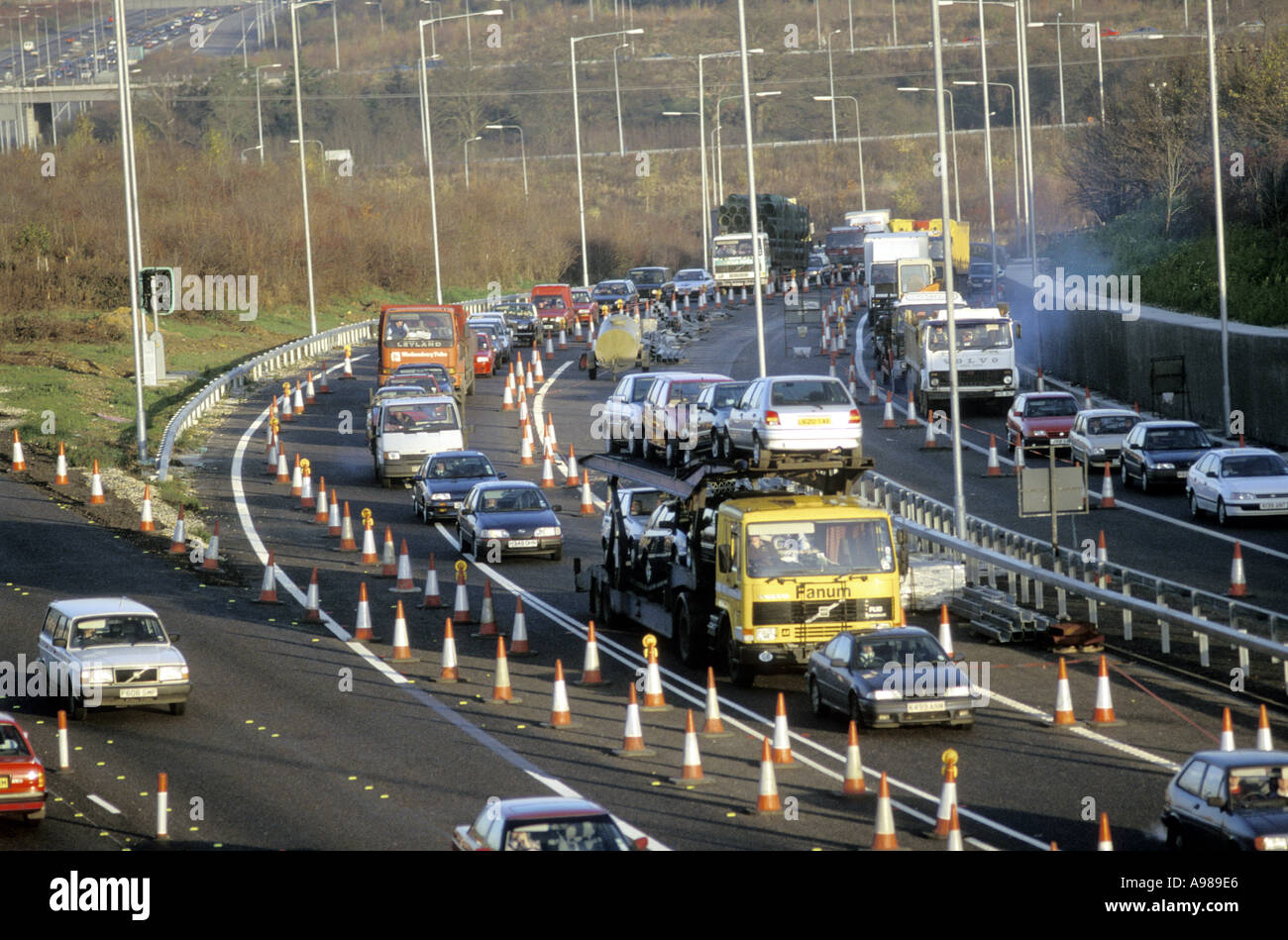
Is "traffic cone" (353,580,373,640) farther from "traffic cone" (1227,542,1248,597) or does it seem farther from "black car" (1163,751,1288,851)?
"black car" (1163,751,1288,851)

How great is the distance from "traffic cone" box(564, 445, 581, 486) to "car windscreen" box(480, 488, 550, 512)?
22.6ft

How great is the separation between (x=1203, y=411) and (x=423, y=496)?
1964cm

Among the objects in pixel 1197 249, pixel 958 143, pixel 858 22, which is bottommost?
pixel 1197 249

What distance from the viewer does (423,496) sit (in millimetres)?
34344

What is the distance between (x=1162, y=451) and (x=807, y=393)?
10.5 metres

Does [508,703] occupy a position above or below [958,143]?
below

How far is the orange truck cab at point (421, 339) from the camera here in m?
48.0

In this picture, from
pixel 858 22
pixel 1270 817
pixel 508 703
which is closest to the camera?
pixel 1270 817

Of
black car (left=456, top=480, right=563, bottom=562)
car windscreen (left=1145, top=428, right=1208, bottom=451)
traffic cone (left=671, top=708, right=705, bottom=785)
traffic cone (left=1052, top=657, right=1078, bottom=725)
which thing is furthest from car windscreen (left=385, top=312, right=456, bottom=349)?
traffic cone (left=671, top=708, right=705, bottom=785)

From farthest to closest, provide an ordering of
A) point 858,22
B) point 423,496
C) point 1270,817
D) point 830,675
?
point 858,22 → point 423,496 → point 830,675 → point 1270,817

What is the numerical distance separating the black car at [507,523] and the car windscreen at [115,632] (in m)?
9.38

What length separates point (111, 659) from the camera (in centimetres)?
2055

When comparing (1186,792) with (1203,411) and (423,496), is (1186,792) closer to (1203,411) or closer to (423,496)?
(423,496)
